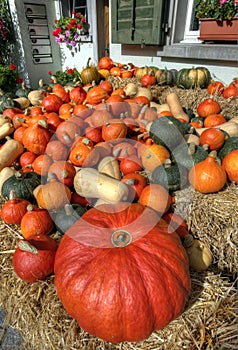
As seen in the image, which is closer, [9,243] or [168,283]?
[168,283]

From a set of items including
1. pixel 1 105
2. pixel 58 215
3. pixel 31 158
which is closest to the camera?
pixel 58 215

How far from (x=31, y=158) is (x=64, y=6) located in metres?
7.89

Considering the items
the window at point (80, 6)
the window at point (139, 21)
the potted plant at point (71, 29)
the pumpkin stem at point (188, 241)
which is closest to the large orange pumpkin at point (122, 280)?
the pumpkin stem at point (188, 241)

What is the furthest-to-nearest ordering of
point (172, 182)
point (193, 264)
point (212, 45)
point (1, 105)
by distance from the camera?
1. point (212, 45)
2. point (1, 105)
3. point (172, 182)
4. point (193, 264)

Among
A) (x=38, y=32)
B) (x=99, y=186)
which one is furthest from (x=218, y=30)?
(x=38, y=32)

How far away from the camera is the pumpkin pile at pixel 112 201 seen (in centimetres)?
116

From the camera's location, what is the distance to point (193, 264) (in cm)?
155

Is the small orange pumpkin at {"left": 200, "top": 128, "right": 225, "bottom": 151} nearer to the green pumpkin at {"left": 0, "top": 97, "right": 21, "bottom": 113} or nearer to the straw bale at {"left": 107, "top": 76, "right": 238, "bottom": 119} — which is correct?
the straw bale at {"left": 107, "top": 76, "right": 238, "bottom": 119}

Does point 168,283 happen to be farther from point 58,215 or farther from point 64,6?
point 64,6

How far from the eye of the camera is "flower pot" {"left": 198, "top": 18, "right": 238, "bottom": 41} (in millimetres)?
3686

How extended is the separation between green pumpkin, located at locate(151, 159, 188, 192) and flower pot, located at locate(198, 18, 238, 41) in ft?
10.3

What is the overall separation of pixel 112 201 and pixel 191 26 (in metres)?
4.45

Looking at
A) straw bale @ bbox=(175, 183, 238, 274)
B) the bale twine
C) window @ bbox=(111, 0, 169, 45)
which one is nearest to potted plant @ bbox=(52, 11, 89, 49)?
window @ bbox=(111, 0, 169, 45)

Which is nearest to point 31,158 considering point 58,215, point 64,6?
point 58,215
